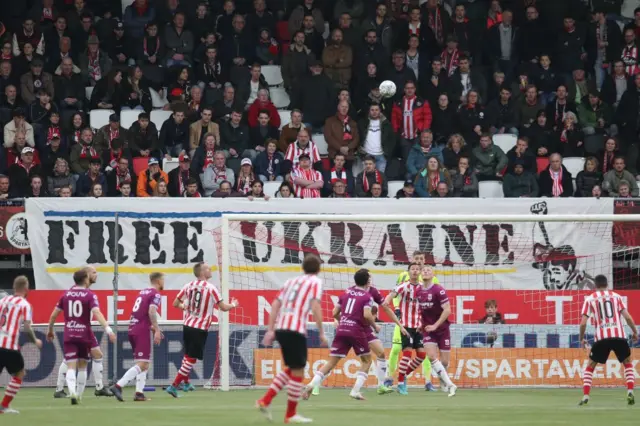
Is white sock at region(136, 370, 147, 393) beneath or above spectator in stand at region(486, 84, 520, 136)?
beneath

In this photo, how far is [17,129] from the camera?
74.8 feet

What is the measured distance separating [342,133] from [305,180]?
172cm

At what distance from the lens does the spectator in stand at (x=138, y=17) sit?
1008 inches

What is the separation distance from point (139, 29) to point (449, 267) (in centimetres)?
896

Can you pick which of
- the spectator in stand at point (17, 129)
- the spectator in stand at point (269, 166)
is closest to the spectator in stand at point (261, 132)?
the spectator in stand at point (269, 166)

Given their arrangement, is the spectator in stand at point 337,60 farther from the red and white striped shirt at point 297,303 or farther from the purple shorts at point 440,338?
the red and white striped shirt at point 297,303

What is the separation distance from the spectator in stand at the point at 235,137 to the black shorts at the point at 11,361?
30.2 ft

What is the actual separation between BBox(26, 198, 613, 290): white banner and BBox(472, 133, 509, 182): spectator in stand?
1597 mm

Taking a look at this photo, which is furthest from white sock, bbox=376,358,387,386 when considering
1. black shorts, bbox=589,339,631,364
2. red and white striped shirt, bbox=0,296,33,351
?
red and white striped shirt, bbox=0,296,33,351

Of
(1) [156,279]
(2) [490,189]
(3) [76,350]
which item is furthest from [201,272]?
(2) [490,189]

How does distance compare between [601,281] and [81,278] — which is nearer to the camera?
[81,278]

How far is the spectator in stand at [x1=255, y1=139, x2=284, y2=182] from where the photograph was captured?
22734 millimetres

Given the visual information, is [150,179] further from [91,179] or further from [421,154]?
[421,154]

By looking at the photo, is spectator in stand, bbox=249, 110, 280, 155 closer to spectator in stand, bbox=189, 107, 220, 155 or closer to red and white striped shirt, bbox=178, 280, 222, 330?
spectator in stand, bbox=189, 107, 220, 155
